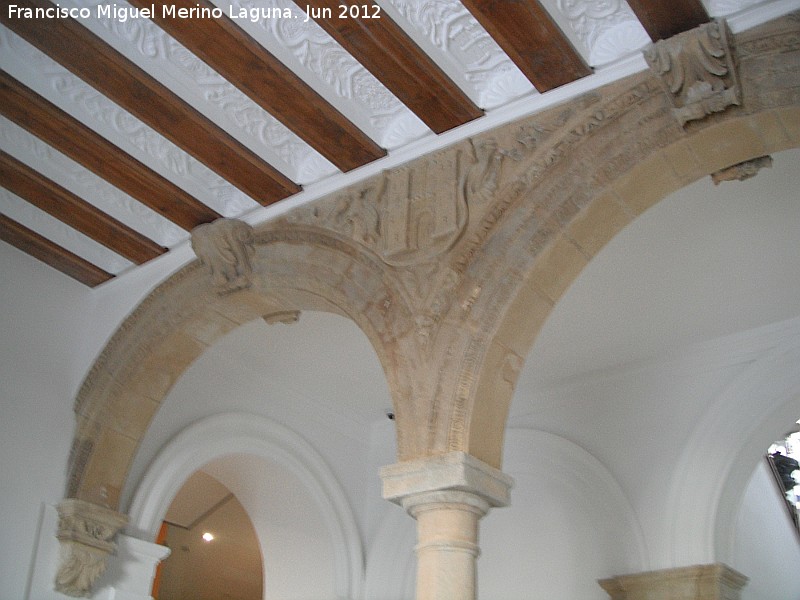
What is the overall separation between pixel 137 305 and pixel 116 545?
1588 millimetres

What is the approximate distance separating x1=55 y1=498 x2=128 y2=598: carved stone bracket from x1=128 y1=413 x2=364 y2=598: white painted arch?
1.14 feet

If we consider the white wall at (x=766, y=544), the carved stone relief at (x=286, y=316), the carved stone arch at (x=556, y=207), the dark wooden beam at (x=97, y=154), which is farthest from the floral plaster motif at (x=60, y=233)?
the white wall at (x=766, y=544)

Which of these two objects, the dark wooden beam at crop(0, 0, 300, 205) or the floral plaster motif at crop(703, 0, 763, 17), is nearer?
the floral plaster motif at crop(703, 0, 763, 17)

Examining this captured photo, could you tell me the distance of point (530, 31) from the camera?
4367mm

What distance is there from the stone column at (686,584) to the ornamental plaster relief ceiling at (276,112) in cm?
350

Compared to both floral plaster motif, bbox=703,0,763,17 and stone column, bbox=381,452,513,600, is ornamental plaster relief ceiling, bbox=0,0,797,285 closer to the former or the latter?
floral plaster motif, bbox=703,0,763,17

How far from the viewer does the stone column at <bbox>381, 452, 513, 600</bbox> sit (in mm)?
4008

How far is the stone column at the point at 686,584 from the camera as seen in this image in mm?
6359

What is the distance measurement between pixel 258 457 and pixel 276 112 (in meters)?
3.54

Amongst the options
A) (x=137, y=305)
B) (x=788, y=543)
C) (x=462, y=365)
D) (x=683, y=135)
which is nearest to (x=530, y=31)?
(x=683, y=135)

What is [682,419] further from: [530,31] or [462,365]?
[530,31]

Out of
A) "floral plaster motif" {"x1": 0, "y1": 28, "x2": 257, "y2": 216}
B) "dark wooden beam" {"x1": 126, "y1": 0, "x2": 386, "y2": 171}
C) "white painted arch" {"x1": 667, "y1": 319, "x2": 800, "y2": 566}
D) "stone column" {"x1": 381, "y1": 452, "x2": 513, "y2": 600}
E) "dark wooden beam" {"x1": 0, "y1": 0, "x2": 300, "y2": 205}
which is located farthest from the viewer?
"white painted arch" {"x1": 667, "y1": 319, "x2": 800, "y2": 566}

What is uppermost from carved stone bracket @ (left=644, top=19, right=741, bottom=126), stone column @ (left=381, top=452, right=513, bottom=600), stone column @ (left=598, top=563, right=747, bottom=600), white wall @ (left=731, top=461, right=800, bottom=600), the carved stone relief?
carved stone bracket @ (left=644, top=19, right=741, bottom=126)

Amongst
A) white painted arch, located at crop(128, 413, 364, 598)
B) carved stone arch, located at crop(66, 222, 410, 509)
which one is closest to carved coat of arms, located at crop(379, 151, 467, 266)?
carved stone arch, located at crop(66, 222, 410, 509)
